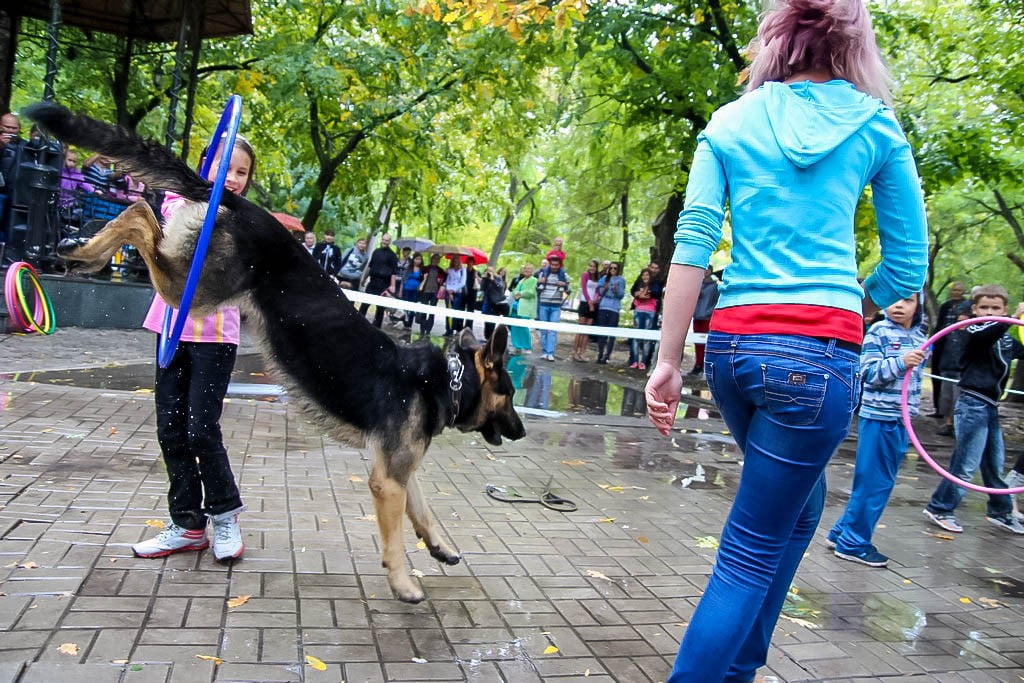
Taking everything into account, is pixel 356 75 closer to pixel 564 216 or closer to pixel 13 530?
pixel 13 530

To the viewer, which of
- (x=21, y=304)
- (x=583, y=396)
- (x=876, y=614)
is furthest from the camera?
(x=583, y=396)

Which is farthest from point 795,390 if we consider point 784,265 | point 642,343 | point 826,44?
point 642,343

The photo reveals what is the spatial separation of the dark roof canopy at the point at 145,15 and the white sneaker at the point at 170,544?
11769 mm

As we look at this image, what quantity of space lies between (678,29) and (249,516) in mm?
13409

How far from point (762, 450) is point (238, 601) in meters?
2.41

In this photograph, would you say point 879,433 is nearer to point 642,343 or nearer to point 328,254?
point 642,343

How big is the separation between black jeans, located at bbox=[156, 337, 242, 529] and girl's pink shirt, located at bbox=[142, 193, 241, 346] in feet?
0.14

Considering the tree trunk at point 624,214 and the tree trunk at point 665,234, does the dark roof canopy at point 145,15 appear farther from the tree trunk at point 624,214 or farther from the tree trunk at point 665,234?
the tree trunk at point 624,214

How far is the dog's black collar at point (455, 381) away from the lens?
3.82m

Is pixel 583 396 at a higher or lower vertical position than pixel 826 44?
lower

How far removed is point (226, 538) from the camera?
367 centimetres

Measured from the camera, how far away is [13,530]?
3.72 m

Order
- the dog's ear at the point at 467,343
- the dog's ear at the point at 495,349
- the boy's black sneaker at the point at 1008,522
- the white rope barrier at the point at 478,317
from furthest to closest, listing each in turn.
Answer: the white rope barrier at the point at 478,317 → the boy's black sneaker at the point at 1008,522 → the dog's ear at the point at 467,343 → the dog's ear at the point at 495,349

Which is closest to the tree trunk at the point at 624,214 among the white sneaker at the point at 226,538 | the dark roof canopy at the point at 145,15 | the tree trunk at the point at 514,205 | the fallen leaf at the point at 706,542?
the tree trunk at the point at 514,205
